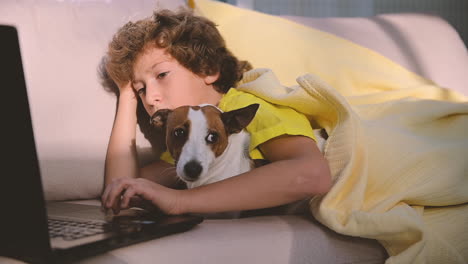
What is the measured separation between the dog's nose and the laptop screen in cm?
35

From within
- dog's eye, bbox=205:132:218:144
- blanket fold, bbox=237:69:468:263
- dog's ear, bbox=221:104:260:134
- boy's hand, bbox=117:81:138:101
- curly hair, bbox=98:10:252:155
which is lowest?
blanket fold, bbox=237:69:468:263

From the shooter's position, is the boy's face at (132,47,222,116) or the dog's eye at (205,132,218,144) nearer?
the dog's eye at (205,132,218,144)

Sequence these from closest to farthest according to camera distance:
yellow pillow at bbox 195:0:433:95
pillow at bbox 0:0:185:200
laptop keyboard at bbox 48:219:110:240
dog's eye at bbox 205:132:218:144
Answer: laptop keyboard at bbox 48:219:110:240
dog's eye at bbox 205:132:218:144
pillow at bbox 0:0:185:200
yellow pillow at bbox 195:0:433:95

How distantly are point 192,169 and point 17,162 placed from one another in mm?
390

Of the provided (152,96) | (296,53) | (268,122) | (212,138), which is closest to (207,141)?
(212,138)

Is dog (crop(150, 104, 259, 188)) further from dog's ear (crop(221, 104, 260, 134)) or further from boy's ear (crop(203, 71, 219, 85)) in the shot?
boy's ear (crop(203, 71, 219, 85))

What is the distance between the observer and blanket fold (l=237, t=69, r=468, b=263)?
852 millimetres

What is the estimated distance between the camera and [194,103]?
3.72 ft

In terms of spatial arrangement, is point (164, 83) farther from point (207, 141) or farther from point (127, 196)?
point (127, 196)

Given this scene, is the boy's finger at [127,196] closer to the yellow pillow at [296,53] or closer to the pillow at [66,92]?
the pillow at [66,92]

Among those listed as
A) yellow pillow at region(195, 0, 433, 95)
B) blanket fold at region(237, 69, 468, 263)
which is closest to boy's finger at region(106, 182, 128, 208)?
blanket fold at region(237, 69, 468, 263)

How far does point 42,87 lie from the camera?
1116 millimetres

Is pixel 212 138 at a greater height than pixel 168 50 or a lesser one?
lesser

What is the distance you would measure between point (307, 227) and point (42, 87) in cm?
67
